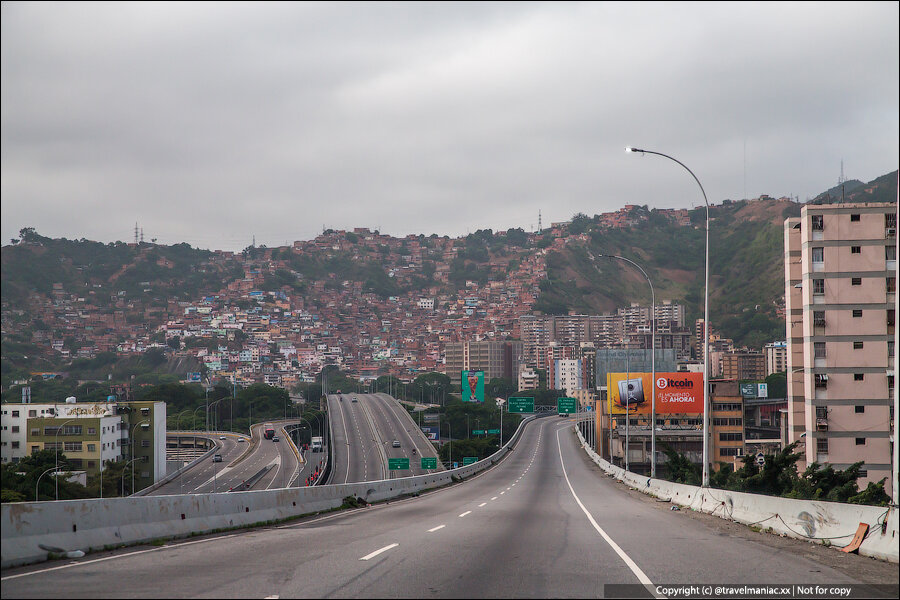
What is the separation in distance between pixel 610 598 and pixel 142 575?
6.25 meters

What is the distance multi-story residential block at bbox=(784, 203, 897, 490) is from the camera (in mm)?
66312

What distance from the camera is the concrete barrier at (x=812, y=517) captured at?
13.5 m

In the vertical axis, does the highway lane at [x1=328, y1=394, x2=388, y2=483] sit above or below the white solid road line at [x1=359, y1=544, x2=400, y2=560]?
below

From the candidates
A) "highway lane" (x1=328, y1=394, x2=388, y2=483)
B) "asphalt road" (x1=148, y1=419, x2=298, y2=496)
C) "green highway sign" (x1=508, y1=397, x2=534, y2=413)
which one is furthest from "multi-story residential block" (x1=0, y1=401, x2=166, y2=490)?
"green highway sign" (x1=508, y1=397, x2=534, y2=413)

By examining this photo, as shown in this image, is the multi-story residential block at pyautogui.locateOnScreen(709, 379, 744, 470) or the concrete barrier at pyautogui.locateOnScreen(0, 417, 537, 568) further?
the multi-story residential block at pyautogui.locateOnScreen(709, 379, 744, 470)

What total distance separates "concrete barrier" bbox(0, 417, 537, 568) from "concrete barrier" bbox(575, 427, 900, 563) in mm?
12482

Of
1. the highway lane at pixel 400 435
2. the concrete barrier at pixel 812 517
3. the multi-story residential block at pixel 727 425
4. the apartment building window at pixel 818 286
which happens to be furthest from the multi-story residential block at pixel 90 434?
the multi-story residential block at pixel 727 425

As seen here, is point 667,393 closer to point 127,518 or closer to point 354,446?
point 354,446

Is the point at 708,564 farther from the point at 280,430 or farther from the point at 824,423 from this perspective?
the point at 280,430

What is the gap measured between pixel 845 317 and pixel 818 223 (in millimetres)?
8509

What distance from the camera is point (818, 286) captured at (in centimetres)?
6869

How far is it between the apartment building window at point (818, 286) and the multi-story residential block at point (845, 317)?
0.09 meters

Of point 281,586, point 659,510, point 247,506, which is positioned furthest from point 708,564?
point 659,510

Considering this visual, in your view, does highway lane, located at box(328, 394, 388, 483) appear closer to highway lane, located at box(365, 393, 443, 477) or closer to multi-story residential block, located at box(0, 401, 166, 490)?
highway lane, located at box(365, 393, 443, 477)
